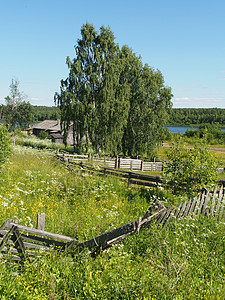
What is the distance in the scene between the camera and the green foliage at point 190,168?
8750 millimetres

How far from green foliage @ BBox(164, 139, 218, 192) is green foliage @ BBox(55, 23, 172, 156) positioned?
16.1 meters

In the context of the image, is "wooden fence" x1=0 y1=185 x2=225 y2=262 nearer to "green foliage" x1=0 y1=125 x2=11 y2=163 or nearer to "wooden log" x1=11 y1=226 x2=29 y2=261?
"wooden log" x1=11 y1=226 x2=29 y2=261

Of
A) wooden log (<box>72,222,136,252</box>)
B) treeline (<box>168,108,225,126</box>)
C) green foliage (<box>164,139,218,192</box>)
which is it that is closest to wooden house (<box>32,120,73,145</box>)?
green foliage (<box>164,139,218,192</box>)

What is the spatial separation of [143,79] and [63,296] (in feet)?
90.7

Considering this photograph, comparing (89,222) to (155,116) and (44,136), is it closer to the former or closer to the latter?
(155,116)

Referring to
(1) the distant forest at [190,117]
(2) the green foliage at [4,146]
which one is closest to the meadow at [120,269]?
(2) the green foliage at [4,146]

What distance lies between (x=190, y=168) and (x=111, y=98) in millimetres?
17864

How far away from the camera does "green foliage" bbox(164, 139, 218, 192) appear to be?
8.75 meters

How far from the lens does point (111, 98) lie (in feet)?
83.1

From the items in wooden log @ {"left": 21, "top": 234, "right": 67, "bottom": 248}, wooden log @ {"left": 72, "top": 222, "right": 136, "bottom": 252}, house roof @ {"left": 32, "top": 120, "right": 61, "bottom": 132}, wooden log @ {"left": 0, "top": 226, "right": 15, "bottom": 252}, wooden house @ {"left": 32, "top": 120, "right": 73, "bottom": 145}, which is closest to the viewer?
wooden log @ {"left": 0, "top": 226, "right": 15, "bottom": 252}

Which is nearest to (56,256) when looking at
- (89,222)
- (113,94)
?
(89,222)

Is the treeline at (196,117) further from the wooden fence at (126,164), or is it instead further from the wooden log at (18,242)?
the wooden log at (18,242)

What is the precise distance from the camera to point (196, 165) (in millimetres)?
8594

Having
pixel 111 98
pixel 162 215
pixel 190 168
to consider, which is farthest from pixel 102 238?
pixel 111 98
